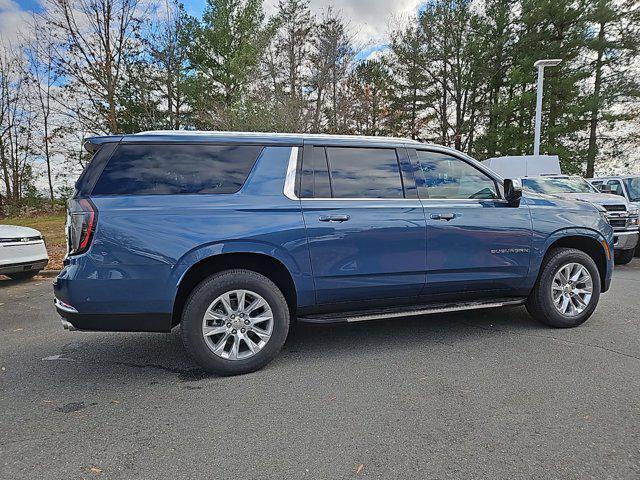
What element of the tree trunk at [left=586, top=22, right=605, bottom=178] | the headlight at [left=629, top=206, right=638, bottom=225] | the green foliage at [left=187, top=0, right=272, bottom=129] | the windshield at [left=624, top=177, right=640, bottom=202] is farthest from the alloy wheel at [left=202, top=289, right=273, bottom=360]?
the tree trunk at [left=586, top=22, right=605, bottom=178]

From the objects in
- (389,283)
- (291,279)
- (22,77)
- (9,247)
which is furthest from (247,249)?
(22,77)

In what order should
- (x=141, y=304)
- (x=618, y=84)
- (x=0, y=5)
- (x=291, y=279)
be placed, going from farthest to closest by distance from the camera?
(x=618, y=84) < (x=0, y=5) < (x=291, y=279) < (x=141, y=304)

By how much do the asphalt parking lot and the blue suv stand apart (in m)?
0.40

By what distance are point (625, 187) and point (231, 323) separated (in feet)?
36.5

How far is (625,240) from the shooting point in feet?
27.9

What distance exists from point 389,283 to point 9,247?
20.1 ft

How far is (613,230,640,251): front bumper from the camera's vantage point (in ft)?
27.7

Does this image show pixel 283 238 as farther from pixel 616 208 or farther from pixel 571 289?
pixel 616 208

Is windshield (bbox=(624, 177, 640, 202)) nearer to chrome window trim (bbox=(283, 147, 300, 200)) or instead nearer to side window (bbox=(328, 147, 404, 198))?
side window (bbox=(328, 147, 404, 198))

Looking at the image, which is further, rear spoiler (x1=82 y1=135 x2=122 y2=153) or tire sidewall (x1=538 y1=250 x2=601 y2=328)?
tire sidewall (x1=538 y1=250 x2=601 y2=328)

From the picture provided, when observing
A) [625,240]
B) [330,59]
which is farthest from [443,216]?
[330,59]

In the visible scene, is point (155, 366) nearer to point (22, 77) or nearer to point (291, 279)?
point (291, 279)

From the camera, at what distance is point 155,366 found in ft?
11.8

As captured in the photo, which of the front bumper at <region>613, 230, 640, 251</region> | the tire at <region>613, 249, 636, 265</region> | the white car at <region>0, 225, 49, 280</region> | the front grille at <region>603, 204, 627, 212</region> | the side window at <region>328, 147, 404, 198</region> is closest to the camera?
the side window at <region>328, 147, 404, 198</region>
